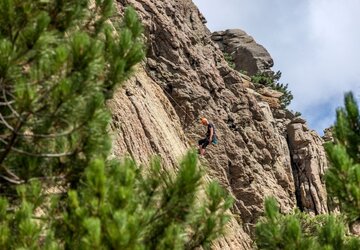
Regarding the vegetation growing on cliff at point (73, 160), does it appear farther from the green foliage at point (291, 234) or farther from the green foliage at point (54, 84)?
the green foliage at point (291, 234)

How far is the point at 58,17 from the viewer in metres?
7.64

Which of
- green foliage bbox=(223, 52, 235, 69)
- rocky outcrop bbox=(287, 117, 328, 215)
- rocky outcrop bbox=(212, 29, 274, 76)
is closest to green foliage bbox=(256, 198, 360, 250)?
rocky outcrop bbox=(287, 117, 328, 215)

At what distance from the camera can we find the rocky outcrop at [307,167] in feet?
94.2

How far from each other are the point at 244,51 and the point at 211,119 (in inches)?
762

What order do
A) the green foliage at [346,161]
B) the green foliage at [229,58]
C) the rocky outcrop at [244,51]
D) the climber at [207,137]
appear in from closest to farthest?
the green foliage at [346,161] → the climber at [207,137] → the green foliage at [229,58] → the rocky outcrop at [244,51]

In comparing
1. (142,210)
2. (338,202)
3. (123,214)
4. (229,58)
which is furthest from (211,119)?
(123,214)

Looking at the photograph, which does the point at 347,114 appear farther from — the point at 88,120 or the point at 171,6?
the point at 171,6

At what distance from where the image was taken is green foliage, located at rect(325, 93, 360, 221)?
6.71m

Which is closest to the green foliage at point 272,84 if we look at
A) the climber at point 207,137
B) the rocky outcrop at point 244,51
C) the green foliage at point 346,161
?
the rocky outcrop at point 244,51

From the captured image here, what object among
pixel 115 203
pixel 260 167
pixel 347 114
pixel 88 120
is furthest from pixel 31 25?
pixel 260 167

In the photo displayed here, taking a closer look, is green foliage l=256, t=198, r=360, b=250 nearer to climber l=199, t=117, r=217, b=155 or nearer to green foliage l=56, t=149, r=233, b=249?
green foliage l=56, t=149, r=233, b=249

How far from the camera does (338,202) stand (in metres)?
7.30

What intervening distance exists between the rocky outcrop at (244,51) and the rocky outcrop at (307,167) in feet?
34.5

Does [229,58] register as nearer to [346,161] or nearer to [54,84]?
A: [346,161]
